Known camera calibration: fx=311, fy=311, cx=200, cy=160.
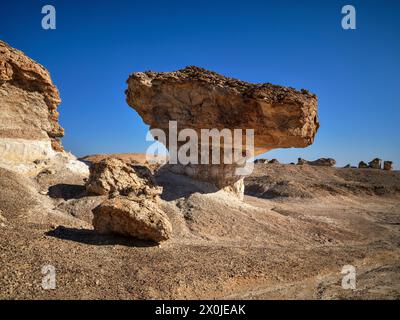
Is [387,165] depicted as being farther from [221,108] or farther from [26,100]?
[26,100]

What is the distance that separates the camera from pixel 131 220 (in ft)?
22.8

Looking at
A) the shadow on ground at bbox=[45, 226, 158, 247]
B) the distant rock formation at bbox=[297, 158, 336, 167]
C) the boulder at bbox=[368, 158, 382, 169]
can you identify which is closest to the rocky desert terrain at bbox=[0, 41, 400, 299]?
the shadow on ground at bbox=[45, 226, 158, 247]

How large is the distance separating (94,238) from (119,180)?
3.66 m

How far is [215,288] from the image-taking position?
5277 mm

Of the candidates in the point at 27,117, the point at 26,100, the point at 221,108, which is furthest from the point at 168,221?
the point at 26,100

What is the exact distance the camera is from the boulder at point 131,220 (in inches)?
274

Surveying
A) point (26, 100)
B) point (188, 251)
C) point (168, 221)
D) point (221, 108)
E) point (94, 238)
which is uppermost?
point (26, 100)

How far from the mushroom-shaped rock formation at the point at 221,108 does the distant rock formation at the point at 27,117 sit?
3242 mm

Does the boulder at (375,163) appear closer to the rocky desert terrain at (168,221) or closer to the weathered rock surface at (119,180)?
the rocky desert terrain at (168,221)

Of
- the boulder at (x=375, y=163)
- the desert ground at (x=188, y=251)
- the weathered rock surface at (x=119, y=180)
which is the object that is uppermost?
the boulder at (x=375, y=163)

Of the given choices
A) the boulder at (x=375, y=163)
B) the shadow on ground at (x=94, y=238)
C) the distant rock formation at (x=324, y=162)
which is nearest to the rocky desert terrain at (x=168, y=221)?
the shadow on ground at (x=94, y=238)

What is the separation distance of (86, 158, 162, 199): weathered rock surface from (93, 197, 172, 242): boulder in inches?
80.6

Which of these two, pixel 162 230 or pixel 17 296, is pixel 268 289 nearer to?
pixel 162 230
